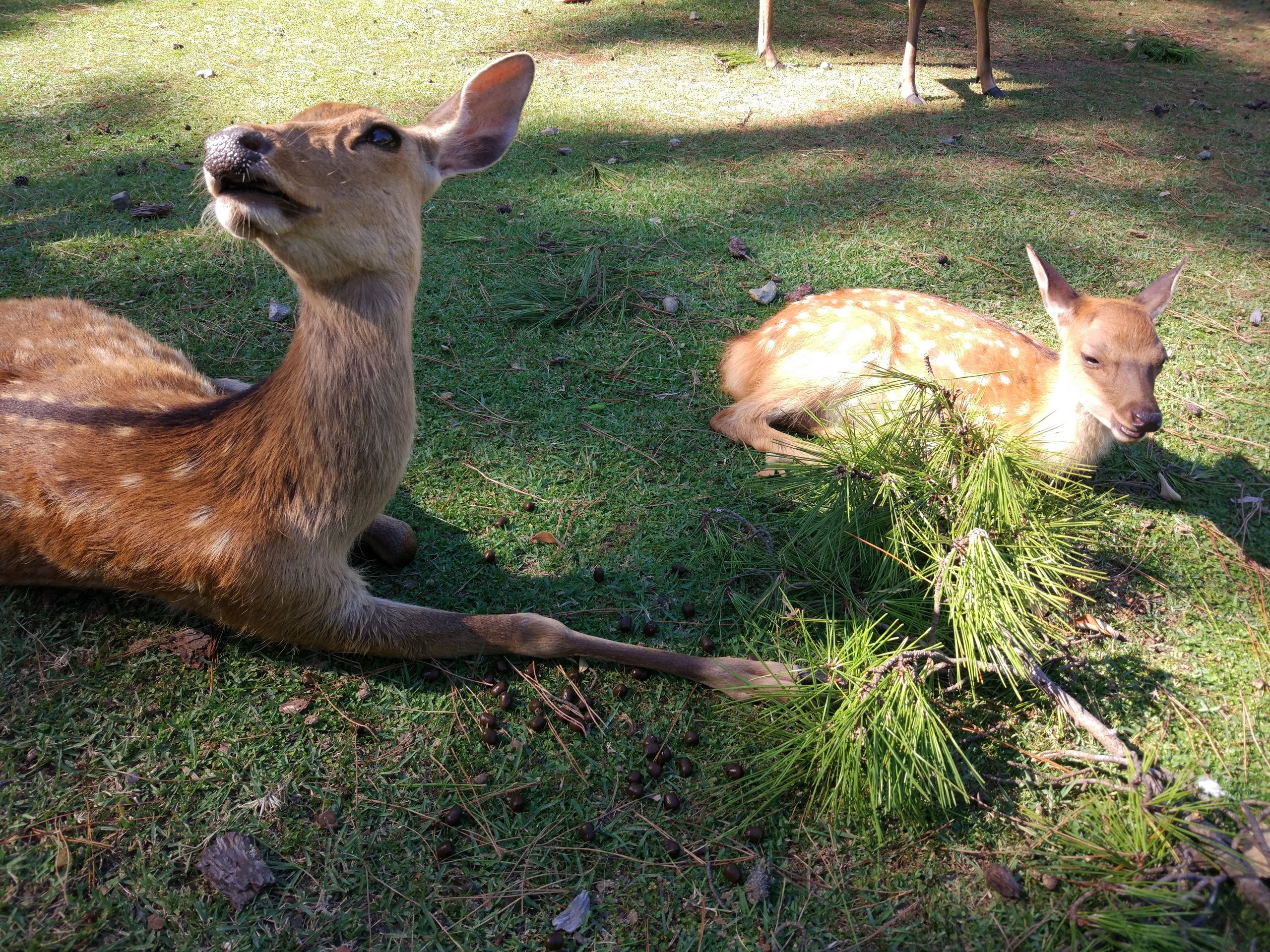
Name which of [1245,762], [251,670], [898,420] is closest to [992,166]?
[898,420]

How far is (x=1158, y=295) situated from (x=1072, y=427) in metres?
0.62

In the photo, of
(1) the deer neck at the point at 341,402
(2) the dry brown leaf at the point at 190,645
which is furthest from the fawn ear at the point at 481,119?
(2) the dry brown leaf at the point at 190,645

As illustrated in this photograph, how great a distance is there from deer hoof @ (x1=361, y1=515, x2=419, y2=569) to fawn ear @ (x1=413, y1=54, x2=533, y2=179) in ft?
3.78

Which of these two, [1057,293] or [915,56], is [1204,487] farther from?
[915,56]

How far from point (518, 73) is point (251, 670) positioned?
6.68 ft

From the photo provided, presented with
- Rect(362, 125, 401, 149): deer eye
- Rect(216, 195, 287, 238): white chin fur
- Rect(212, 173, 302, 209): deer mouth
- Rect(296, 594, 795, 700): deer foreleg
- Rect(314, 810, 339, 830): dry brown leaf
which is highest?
Rect(362, 125, 401, 149): deer eye

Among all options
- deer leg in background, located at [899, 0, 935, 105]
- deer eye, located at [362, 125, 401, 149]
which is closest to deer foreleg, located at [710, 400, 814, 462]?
deer eye, located at [362, 125, 401, 149]

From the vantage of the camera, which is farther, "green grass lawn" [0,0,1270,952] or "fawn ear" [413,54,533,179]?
"fawn ear" [413,54,533,179]

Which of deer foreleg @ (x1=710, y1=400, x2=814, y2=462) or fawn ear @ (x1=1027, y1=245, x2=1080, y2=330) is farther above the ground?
fawn ear @ (x1=1027, y1=245, x2=1080, y2=330)

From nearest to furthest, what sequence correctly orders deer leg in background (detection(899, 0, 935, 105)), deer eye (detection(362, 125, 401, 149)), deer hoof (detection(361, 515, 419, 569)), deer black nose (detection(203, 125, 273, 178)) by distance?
deer black nose (detection(203, 125, 273, 178)) → deer eye (detection(362, 125, 401, 149)) → deer hoof (detection(361, 515, 419, 569)) → deer leg in background (detection(899, 0, 935, 105))

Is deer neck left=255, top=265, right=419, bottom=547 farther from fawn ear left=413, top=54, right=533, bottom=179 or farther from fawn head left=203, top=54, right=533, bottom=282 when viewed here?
fawn ear left=413, top=54, right=533, bottom=179

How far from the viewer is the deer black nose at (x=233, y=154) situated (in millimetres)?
1868

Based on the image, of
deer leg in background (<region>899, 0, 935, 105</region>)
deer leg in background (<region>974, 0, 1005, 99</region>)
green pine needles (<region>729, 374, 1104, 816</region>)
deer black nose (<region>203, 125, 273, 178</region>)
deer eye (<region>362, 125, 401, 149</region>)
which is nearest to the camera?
deer black nose (<region>203, 125, 273, 178</region>)

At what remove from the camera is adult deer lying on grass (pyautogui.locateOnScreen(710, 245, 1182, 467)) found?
3.01 meters
